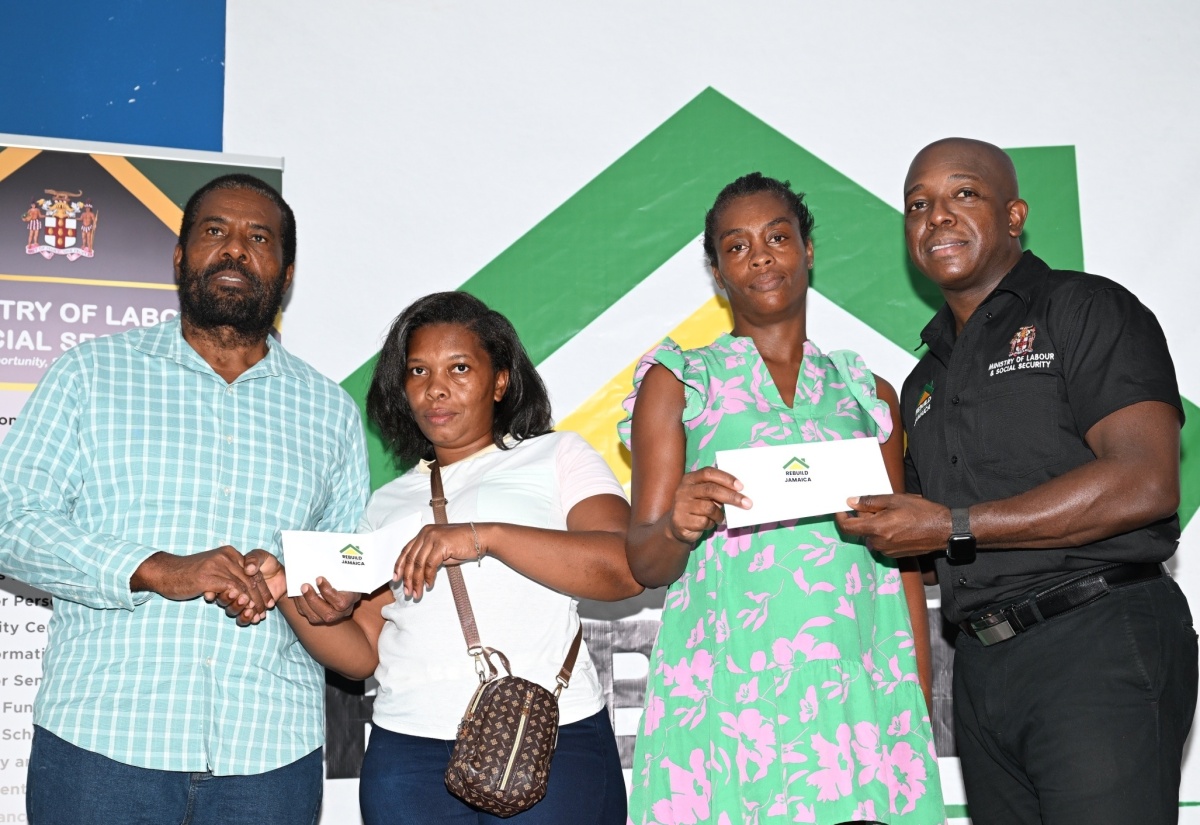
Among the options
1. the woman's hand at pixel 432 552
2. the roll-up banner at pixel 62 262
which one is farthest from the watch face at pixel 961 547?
the roll-up banner at pixel 62 262

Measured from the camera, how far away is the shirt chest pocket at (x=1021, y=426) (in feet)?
7.94

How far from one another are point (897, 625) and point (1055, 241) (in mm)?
1906

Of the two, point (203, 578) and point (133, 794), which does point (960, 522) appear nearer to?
point (203, 578)

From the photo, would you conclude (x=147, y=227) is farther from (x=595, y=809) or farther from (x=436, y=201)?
(x=595, y=809)

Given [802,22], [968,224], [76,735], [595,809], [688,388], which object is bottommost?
[595,809]

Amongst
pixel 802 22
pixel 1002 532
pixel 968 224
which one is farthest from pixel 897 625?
pixel 802 22

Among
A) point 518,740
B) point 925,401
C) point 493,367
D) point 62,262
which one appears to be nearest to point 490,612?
point 518,740

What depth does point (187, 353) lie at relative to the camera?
2.74m

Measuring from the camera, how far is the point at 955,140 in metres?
2.79

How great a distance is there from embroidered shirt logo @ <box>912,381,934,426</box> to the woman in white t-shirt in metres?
0.78

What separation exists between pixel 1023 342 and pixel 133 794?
2.21 m

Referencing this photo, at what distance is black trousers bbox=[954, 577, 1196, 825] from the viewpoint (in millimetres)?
2205

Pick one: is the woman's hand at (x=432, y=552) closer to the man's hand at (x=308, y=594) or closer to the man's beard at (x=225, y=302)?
the man's hand at (x=308, y=594)

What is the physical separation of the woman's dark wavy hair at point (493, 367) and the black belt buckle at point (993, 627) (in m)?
1.17
